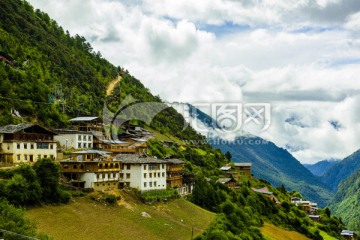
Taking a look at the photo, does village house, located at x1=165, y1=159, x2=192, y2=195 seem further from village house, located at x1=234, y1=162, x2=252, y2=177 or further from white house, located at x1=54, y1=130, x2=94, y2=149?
village house, located at x1=234, y1=162, x2=252, y2=177

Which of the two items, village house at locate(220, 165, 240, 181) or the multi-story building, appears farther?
village house at locate(220, 165, 240, 181)

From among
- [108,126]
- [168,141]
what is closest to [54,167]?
[108,126]

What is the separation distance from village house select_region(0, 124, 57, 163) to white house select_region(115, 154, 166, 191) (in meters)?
13.7

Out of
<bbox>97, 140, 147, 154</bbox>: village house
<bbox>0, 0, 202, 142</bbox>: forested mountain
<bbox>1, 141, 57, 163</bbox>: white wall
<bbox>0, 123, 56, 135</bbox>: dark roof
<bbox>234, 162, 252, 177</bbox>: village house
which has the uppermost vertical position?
<bbox>0, 0, 202, 142</bbox>: forested mountain

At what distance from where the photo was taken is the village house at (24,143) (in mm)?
78000

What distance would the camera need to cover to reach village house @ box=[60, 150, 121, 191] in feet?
258

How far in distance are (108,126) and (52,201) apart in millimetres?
77594

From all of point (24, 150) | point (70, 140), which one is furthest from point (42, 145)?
point (70, 140)

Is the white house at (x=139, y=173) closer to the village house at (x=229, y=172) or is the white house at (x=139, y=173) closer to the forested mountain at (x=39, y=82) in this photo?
the forested mountain at (x=39, y=82)

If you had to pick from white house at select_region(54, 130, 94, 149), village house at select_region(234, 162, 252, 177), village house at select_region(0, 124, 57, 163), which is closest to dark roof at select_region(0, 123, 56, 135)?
village house at select_region(0, 124, 57, 163)

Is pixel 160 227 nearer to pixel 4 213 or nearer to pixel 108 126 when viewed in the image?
pixel 4 213

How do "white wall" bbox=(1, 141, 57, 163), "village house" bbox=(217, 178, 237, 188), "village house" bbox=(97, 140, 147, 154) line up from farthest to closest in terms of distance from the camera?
"village house" bbox=(217, 178, 237, 188), "village house" bbox=(97, 140, 147, 154), "white wall" bbox=(1, 141, 57, 163)

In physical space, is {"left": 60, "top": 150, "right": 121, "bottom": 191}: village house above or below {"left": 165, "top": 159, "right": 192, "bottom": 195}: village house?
above

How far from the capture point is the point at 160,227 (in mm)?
72438
